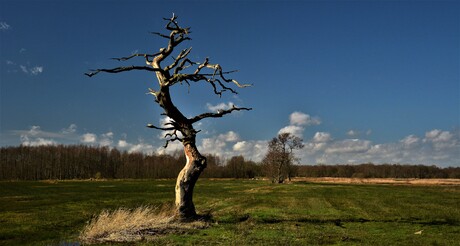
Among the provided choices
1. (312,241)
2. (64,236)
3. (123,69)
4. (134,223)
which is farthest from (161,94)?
(312,241)

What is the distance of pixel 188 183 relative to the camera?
2019cm

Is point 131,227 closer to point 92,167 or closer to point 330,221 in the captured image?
point 330,221

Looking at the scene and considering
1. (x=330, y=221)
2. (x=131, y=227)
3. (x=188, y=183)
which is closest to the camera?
(x=131, y=227)

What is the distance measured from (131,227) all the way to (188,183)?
4.00 m

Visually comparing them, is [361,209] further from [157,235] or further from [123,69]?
[123,69]

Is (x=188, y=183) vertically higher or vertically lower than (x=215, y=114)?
lower

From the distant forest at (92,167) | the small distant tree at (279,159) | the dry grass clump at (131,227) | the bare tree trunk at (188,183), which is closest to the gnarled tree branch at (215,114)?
the bare tree trunk at (188,183)

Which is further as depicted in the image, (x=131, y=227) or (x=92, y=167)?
(x=92, y=167)

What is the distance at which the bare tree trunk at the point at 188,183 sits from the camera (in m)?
19.8

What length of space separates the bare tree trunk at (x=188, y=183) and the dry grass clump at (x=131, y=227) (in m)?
0.71

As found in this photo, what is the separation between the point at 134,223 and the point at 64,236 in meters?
3.18

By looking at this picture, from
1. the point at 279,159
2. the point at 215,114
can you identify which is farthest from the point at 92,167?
the point at 215,114

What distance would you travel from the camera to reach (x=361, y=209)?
28.5 meters

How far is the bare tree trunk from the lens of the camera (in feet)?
64.8
